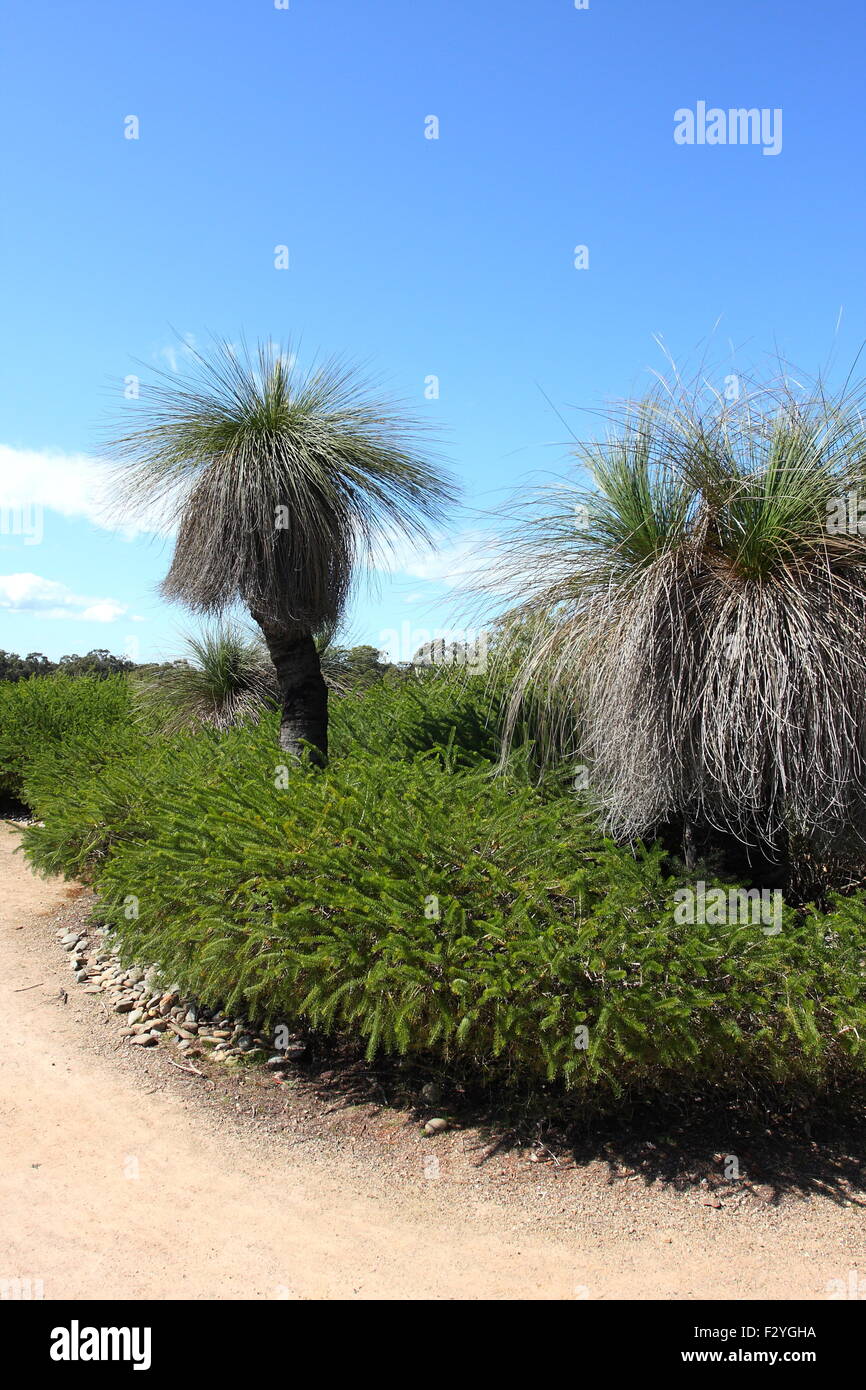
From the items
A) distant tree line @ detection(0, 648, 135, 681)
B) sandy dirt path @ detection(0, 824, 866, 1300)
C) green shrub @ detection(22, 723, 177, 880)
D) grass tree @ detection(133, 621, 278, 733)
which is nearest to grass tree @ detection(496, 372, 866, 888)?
sandy dirt path @ detection(0, 824, 866, 1300)

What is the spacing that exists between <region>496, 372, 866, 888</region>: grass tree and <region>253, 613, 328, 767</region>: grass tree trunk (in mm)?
2163

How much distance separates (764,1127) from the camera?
174 inches

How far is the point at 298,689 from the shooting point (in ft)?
23.8

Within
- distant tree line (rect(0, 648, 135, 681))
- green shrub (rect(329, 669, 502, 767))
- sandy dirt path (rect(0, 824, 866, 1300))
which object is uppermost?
distant tree line (rect(0, 648, 135, 681))

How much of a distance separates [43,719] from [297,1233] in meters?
10.3

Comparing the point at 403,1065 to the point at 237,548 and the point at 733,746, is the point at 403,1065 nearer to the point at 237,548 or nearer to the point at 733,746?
the point at 733,746

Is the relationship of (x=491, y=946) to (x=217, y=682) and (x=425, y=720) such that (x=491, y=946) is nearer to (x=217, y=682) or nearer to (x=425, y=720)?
(x=425, y=720)

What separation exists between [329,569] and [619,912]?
3623mm

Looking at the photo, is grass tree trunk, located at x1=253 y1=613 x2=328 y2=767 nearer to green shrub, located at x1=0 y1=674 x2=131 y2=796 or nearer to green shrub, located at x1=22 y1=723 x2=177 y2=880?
green shrub, located at x1=22 y1=723 x2=177 y2=880

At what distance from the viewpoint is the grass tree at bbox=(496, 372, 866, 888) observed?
463cm

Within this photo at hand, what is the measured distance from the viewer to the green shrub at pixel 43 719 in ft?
40.1

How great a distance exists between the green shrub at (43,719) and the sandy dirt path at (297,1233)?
7.79m

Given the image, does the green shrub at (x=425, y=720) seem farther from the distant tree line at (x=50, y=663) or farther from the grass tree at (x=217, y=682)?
the distant tree line at (x=50, y=663)
